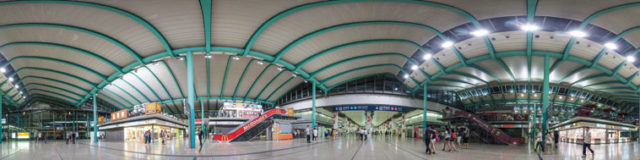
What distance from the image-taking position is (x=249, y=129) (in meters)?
31.9

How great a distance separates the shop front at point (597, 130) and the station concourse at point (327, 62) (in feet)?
0.69

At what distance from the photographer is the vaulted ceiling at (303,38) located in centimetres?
2041

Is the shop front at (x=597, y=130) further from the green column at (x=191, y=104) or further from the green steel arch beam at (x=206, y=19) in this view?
the green steel arch beam at (x=206, y=19)

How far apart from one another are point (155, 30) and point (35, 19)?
23.6 ft

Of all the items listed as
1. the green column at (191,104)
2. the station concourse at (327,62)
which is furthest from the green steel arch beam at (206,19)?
the green column at (191,104)

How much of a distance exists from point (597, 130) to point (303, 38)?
34.7 m

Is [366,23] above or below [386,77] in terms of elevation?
above

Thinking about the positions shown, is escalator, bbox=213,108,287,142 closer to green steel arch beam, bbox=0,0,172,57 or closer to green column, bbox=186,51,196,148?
green column, bbox=186,51,196,148

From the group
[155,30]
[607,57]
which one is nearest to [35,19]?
[155,30]

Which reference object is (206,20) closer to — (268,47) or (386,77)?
(268,47)

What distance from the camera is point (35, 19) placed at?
68.7 feet

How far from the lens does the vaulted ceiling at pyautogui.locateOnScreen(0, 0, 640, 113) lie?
66.9 ft

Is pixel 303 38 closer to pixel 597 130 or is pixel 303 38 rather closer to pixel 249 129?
pixel 249 129

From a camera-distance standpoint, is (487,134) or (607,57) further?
(487,134)
